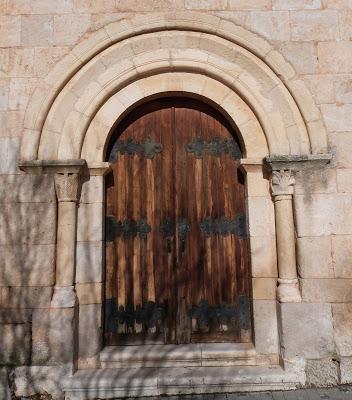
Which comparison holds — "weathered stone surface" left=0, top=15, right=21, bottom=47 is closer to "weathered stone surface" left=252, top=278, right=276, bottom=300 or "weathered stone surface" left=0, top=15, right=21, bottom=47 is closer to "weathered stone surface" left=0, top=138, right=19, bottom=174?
"weathered stone surface" left=0, top=138, right=19, bottom=174

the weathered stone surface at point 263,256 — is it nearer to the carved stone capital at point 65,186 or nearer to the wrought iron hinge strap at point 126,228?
the wrought iron hinge strap at point 126,228

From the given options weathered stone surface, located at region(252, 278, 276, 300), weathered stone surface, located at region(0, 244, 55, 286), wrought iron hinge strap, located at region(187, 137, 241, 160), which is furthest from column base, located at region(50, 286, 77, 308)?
wrought iron hinge strap, located at region(187, 137, 241, 160)

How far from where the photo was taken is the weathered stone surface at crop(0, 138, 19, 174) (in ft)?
11.6

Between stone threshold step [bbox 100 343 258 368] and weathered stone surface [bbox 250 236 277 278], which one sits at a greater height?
weathered stone surface [bbox 250 236 277 278]

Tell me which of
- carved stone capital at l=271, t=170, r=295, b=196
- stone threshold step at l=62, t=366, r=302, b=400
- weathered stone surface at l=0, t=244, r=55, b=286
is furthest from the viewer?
carved stone capital at l=271, t=170, r=295, b=196

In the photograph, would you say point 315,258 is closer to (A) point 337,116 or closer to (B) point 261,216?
(B) point 261,216

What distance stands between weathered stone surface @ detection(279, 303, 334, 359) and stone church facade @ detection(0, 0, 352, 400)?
0.01 metres

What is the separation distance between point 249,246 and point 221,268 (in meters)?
0.38

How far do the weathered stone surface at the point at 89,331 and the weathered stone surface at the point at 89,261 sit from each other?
268 mm

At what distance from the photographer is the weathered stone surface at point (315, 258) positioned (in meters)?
3.39

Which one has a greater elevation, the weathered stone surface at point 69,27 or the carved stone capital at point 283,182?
the weathered stone surface at point 69,27

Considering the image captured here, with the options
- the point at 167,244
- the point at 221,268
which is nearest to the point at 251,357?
the point at 221,268

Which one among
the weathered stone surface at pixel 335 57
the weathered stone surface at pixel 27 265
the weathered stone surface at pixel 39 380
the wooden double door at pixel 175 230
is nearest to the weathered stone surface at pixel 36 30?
the wooden double door at pixel 175 230

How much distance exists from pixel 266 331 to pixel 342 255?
3.37 feet
